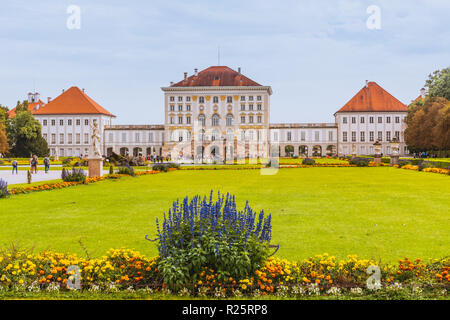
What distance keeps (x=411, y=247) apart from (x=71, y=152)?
78817 millimetres

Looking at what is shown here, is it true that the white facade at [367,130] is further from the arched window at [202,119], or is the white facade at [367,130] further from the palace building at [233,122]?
the arched window at [202,119]

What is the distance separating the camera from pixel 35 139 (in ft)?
198

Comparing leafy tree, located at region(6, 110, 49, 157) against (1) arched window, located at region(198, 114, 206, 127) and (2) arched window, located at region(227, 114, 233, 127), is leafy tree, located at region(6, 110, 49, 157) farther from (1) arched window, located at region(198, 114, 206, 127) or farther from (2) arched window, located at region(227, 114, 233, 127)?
(2) arched window, located at region(227, 114, 233, 127)

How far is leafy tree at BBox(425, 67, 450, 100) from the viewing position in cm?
4738

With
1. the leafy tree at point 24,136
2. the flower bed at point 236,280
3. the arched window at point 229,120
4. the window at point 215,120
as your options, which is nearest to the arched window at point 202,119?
the window at point 215,120

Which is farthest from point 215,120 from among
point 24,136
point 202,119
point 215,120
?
point 24,136

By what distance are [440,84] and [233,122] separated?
37.1 metres

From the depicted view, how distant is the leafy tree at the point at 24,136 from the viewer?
2323 inches

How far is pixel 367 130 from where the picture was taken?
252 ft

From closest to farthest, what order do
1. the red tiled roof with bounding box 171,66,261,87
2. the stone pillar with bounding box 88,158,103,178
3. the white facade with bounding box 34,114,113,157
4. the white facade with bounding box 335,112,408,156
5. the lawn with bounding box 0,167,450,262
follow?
1. the lawn with bounding box 0,167,450,262
2. the stone pillar with bounding box 88,158,103,178
3. the white facade with bounding box 335,112,408,156
4. the red tiled roof with bounding box 171,66,261,87
5. the white facade with bounding box 34,114,113,157

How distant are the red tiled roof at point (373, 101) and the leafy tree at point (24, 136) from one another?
5001 centimetres

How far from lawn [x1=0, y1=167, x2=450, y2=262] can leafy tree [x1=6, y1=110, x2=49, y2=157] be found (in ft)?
165

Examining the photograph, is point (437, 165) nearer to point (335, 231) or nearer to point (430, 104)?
point (335, 231)

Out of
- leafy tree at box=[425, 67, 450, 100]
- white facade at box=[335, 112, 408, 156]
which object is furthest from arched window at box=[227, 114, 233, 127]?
leafy tree at box=[425, 67, 450, 100]
